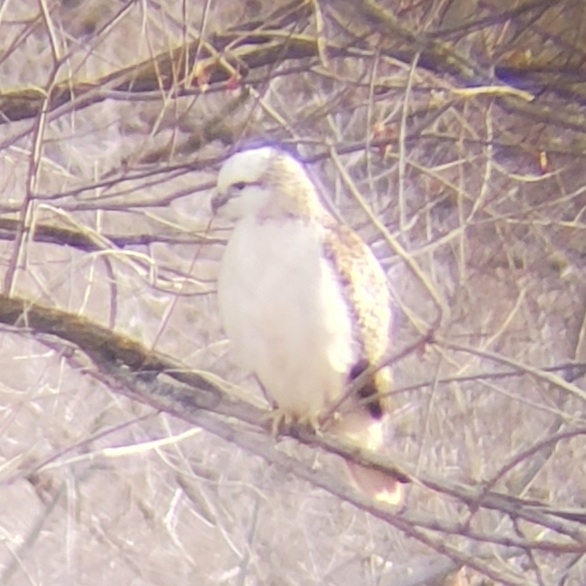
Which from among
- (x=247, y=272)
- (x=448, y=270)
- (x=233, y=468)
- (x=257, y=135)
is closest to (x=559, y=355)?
(x=448, y=270)

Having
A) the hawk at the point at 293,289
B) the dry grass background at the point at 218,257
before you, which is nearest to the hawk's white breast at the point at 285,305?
the hawk at the point at 293,289

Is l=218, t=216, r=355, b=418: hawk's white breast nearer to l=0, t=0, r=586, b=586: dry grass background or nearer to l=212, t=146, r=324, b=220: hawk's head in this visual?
l=212, t=146, r=324, b=220: hawk's head

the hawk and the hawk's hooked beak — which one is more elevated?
the hawk's hooked beak

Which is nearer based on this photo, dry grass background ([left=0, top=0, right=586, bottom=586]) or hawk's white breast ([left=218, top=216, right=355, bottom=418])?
hawk's white breast ([left=218, top=216, right=355, bottom=418])

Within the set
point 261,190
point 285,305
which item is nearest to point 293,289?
point 285,305

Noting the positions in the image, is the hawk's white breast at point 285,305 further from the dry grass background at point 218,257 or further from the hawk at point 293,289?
the dry grass background at point 218,257

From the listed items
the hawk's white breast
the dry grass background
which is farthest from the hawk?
the dry grass background
